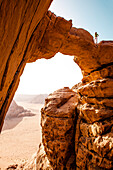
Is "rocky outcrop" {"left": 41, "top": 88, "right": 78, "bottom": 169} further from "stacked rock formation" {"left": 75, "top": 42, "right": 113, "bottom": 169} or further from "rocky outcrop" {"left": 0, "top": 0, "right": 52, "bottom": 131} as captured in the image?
"rocky outcrop" {"left": 0, "top": 0, "right": 52, "bottom": 131}

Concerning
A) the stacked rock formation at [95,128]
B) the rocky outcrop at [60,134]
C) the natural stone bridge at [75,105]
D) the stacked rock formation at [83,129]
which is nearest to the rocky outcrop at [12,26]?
the natural stone bridge at [75,105]

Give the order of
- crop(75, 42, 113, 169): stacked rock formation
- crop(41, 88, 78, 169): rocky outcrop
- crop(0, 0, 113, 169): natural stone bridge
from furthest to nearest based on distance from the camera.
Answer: crop(41, 88, 78, 169): rocky outcrop
crop(0, 0, 113, 169): natural stone bridge
crop(75, 42, 113, 169): stacked rock formation

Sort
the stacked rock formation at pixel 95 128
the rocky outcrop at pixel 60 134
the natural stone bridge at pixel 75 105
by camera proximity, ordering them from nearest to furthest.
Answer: the stacked rock formation at pixel 95 128, the natural stone bridge at pixel 75 105, the rocky outcrop at pixel 60 134

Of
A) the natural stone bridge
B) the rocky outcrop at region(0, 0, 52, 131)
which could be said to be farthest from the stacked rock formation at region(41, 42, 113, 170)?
the rocky outcrop at region(0, 0, 52, 131)

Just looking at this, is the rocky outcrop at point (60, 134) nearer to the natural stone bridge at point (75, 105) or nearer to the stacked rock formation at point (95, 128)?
the natural stone bridge at point (75, 105)

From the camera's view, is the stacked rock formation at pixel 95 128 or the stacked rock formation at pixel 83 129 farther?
the stacked rock formation at pixel 83 129

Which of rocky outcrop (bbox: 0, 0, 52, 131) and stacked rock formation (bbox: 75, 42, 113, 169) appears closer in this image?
rocky outcrop (bbox: 0, 0, 52, 131)

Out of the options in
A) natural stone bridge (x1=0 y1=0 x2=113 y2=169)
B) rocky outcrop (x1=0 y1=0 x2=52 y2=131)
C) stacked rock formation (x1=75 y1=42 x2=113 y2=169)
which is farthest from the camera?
natural stone bridge (x1=0 y1=0 x2=113 y2=169)

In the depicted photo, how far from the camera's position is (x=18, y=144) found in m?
16.2

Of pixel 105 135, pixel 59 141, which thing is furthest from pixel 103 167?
pixel 59 141

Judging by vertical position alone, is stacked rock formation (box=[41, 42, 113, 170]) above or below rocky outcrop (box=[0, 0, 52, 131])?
below

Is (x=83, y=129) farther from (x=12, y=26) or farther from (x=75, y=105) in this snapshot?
(x=12, y=26)

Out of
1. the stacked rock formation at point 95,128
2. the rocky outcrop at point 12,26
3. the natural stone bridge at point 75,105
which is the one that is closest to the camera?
the rocky outcrop at point 12,26

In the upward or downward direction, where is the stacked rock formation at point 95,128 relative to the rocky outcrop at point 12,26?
downward
